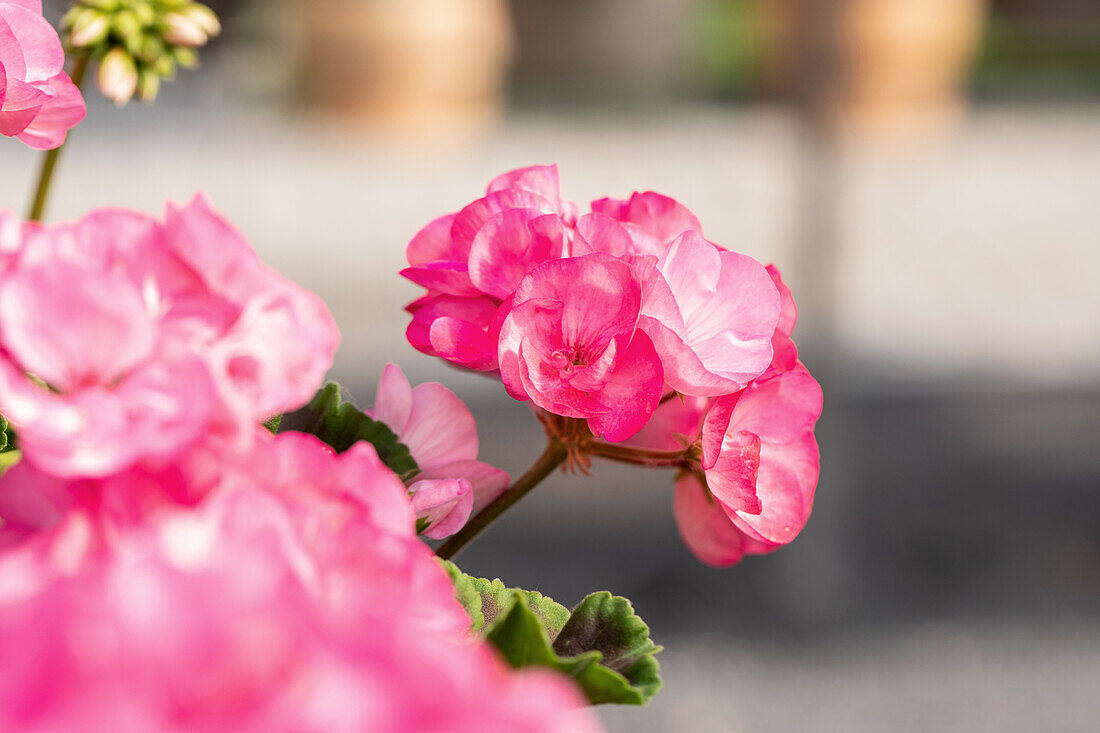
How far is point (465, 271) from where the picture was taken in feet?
0.73

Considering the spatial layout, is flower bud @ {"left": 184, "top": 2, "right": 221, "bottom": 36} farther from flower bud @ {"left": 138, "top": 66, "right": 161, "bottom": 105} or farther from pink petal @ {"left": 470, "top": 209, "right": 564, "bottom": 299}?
pink petal @ {"left": 470, "top": 209, "right": 564, "bottom": 299}

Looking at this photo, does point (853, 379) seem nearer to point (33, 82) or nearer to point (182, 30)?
point (182, 30)

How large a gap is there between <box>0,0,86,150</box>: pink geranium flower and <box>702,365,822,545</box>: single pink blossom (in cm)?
13

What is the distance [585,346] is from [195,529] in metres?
0.11

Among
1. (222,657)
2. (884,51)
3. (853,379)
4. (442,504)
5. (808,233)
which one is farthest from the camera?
(853,379)

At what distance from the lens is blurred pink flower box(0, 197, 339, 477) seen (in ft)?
0.39

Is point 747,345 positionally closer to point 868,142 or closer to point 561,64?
point 868,142

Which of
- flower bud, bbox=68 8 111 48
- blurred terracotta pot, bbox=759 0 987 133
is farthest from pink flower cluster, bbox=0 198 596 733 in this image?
blurred terracotta pot, bbox=759 0 987 133

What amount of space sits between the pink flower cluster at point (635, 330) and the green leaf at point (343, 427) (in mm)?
21

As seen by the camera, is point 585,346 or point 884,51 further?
point 884,51

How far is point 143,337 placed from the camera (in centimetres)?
13

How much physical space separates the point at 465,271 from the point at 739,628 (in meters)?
1.51

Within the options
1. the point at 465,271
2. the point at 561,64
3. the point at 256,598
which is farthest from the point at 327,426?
the point at 561,64

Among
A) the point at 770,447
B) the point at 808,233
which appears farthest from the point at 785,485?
the point at 808,233
